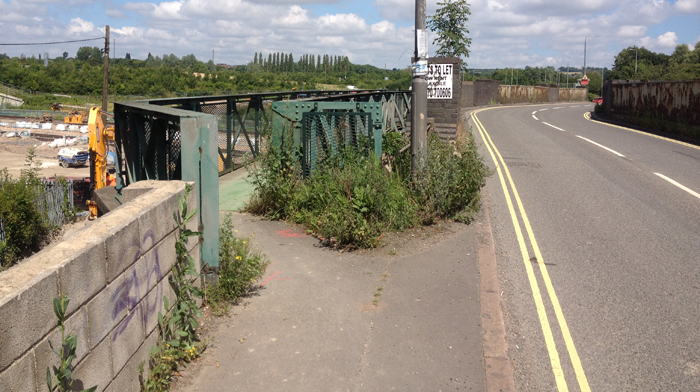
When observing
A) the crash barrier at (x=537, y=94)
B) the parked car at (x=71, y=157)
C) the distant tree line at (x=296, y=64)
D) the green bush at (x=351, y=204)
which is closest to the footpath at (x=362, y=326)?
the green bush at (x=351, y=204)

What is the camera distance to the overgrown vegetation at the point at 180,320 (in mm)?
4250

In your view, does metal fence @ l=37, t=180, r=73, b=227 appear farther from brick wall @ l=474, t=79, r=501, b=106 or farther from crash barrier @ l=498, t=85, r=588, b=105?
crash barrier @ l=498, t=85, r=588, b=105

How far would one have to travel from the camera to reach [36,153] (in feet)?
157

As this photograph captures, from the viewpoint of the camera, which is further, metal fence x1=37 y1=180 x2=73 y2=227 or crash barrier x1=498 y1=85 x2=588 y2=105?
crash barrier x1=498 y1=85 x2=588 y2=105

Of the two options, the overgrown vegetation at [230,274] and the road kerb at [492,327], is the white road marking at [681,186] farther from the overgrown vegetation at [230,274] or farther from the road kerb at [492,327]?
the overgrown vegetation at [230,274]

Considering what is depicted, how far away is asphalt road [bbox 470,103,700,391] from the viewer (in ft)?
15.9

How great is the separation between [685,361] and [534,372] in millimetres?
1344

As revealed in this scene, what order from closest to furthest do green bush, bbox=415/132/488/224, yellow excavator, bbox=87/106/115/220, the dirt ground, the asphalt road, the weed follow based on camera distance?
the weed → the asphalt road → green bush, bbox=415/132/488/224 → yellow excavator, bbox=87/106/115/220 → the dirt ground

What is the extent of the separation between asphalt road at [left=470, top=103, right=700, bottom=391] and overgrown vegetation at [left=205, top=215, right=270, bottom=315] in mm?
2589

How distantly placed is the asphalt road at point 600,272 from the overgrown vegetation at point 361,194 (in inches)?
41.3

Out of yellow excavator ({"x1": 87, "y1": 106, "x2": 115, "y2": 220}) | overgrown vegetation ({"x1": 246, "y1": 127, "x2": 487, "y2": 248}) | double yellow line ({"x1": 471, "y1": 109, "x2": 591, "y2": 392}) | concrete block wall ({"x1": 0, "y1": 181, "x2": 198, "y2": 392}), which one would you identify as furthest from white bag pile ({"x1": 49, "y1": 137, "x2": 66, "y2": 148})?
concrete block wall ({"x1": 0, "y1": 181, "x2": 198, "y2": 392})

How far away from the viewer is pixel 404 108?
68.9 ft

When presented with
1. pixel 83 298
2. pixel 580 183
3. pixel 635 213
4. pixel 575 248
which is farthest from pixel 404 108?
pixel 83 298

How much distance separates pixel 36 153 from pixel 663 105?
45439 millimetres
